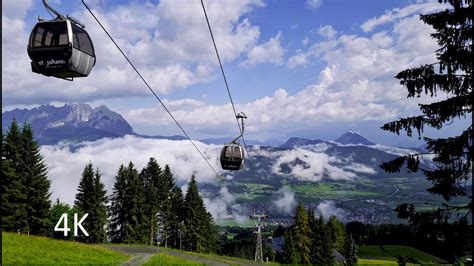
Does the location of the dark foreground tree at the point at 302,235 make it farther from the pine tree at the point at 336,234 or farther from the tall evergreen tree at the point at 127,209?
the tall evergreen tree at the point at 127,209

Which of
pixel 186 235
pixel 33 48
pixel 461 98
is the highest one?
pixel 33 48

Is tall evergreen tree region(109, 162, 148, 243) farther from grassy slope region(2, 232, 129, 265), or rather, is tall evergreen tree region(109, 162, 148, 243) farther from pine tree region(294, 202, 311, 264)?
grassy slope region(2, 232, 129, 265)

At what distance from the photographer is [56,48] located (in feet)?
53.8

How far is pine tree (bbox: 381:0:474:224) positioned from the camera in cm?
1468

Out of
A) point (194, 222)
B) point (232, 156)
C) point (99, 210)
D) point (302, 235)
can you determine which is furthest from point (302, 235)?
point (232, 156)

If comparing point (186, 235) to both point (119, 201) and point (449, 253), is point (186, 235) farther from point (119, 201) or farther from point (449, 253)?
point (449, 253)

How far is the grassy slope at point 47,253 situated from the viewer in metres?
33.6

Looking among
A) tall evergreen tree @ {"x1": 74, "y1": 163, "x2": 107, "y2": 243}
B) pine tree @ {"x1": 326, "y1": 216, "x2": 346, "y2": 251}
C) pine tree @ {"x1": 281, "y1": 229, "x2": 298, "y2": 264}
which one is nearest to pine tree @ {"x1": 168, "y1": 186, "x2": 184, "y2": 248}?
tall evergreen tree @ {"x1": 74, "y1": 163, "x2": 107, "y2": 243}

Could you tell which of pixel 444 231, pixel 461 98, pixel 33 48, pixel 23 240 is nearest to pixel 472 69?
pixel 461 98

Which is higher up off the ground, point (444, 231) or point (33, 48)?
point (33, 48)

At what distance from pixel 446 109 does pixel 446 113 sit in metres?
0.17

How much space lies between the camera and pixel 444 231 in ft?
48.6

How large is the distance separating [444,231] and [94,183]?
74447 millimetres

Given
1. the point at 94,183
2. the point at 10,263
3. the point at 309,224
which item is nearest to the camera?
the point at 10,263
